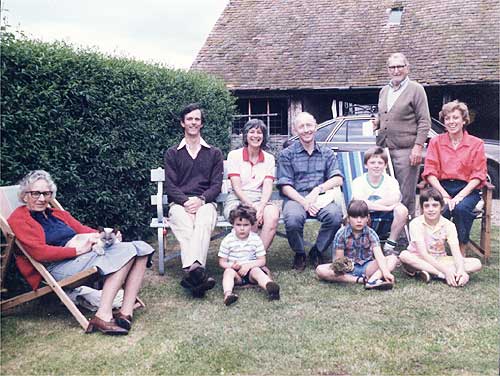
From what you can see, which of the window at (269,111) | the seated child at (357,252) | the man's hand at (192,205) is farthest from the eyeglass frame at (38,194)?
the window at (269,111)

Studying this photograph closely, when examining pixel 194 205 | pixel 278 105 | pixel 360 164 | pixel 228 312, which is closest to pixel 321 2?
pixel 278 105

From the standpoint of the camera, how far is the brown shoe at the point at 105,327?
3.66m

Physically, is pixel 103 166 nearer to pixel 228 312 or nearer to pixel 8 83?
pixel 8 83

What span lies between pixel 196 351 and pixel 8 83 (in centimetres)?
256

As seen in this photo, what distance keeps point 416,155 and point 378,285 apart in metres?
1.88

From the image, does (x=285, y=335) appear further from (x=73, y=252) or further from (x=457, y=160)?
Result: (x=457, y=160)

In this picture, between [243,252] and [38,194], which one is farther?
[243,252]

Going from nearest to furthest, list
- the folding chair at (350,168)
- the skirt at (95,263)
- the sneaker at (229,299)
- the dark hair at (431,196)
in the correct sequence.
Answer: the skirt at (95,263) < the sneaker at (229,299) < the dark hair at (431,196) < the folding chair at (350,168)

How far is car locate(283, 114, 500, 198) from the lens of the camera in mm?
10094

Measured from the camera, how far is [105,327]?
12.0 ft

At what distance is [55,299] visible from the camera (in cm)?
437

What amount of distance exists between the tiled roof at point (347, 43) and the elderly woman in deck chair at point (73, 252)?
11.0m

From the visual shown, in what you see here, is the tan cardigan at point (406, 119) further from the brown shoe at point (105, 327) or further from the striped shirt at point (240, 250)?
the brown shoe at point (105, 327)

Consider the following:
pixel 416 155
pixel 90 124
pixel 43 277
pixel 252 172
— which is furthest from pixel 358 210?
pixel 90 124
